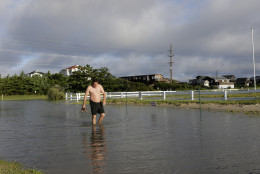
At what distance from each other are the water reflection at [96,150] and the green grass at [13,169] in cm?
98

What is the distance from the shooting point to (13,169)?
4.77 meters

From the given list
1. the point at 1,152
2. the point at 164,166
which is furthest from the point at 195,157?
the point at 1,152

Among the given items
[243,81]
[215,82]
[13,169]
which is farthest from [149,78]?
[13,169]

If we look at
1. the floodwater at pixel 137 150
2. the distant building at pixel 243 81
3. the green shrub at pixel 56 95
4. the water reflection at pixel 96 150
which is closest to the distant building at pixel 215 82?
the distant building at pixel 243 81

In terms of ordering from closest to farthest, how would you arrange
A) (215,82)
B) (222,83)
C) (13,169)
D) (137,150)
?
(13,169)
(137,150)
(215,82)
(222,83)

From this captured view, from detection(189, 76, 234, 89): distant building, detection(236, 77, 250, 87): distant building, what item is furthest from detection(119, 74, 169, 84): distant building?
detection(236, 77, 250, 87): distant building

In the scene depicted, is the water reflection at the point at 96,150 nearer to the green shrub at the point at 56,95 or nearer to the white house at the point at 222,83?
the green shrub at the point at 56,95

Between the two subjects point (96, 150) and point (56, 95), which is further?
point (56, 95)

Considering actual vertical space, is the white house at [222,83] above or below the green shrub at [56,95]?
above

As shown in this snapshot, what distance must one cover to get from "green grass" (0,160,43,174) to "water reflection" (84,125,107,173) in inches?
38.6

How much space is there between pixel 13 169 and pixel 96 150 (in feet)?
6.44

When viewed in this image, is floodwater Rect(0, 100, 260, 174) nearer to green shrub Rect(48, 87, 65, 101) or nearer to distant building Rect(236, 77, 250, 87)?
green shrub Rect(48, 87, 65, 101)

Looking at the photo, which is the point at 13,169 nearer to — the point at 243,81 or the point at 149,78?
the point at 149,78

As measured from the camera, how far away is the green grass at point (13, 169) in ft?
14.8
